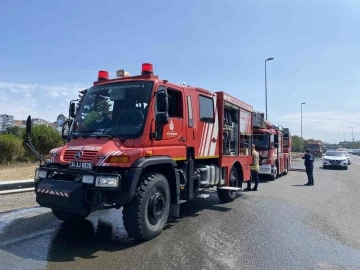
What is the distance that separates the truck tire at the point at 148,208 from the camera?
17.3 ft

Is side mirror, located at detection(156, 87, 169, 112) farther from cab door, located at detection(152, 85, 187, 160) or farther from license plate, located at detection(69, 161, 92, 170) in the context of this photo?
license plate, located at detection(69, 161, 92, 170)

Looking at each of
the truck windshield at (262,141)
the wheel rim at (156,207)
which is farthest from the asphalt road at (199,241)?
the truck windshield at (262,141)

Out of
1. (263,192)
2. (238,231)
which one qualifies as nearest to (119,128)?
(238,231)

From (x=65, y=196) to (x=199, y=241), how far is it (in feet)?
7.83

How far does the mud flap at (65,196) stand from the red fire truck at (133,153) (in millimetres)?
14

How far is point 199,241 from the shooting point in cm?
563

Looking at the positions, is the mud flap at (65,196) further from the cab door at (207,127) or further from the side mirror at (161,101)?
the cab door at (207,127)

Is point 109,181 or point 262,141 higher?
point 262,141

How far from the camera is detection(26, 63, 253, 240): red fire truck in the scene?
5.09 metres

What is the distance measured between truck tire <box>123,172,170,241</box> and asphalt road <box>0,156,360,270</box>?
22 centimetres

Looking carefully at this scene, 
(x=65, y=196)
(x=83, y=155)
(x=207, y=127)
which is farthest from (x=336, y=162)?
(x=65, y=196)

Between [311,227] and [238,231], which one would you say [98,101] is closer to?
[238,231]

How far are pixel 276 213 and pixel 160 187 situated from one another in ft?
12.1

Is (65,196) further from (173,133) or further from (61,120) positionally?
(61,120)
